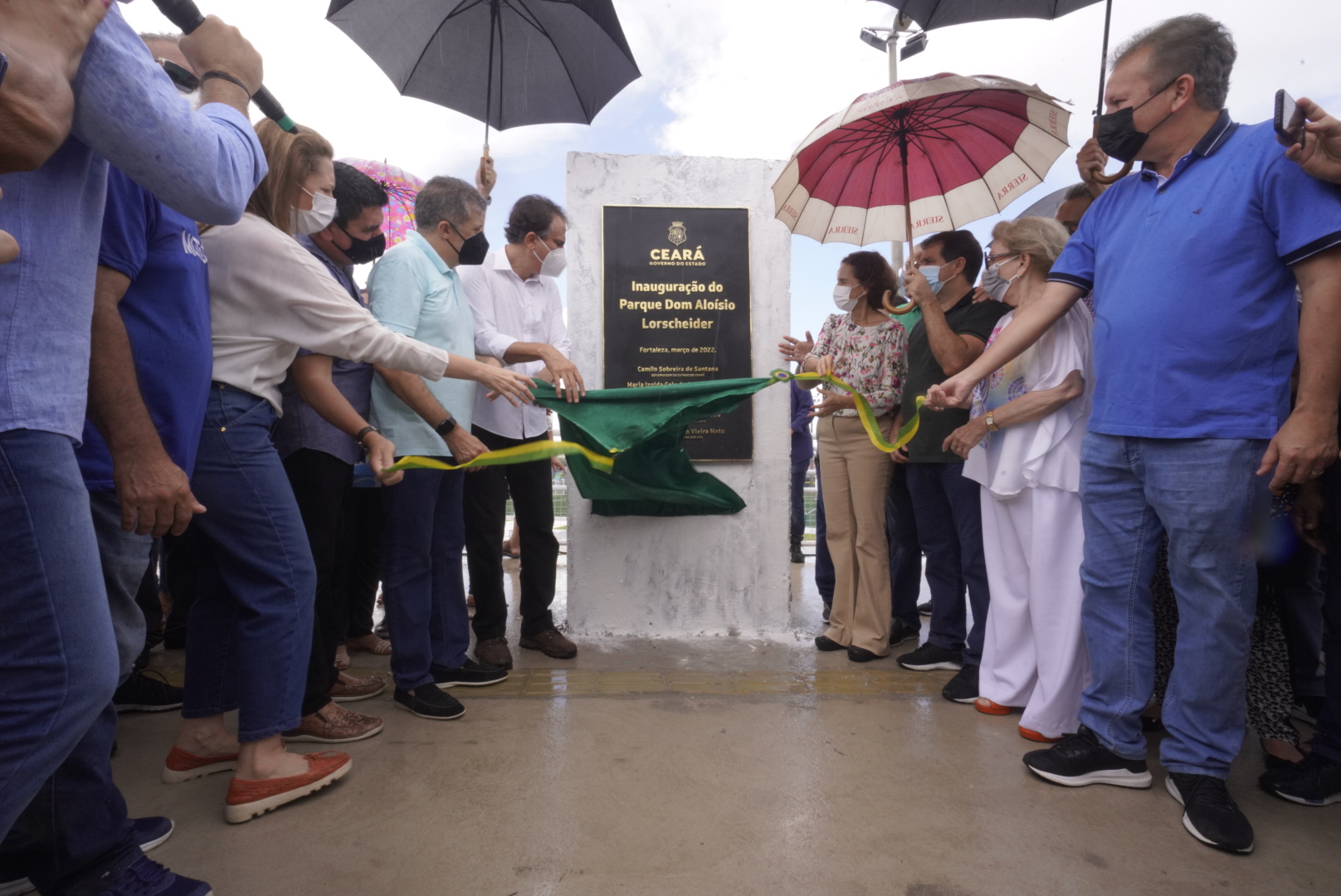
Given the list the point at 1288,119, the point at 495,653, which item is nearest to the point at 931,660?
the point at 495,653

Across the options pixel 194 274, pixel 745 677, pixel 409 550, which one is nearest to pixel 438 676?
pixel 409 550

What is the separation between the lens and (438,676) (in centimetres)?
338

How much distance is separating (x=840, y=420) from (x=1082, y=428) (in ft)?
4.30

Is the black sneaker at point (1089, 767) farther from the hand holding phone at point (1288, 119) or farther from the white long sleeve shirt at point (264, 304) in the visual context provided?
the white long sleeve shirt at point (264, 304)

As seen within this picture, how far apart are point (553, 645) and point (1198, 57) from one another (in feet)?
11.6

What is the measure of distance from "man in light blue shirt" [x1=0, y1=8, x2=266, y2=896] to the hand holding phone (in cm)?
251

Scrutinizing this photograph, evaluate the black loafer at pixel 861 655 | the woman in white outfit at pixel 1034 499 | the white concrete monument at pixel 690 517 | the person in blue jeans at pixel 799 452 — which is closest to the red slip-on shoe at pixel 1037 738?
the woman in white outfit at pixel 1034 499

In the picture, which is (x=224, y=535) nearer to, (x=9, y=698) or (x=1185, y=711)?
(x=9, y=698)

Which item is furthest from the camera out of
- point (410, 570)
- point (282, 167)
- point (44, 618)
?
point (410, 570)

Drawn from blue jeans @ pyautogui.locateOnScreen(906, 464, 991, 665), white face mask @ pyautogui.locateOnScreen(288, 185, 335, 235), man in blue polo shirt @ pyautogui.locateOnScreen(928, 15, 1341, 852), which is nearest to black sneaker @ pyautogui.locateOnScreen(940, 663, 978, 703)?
blue jeans @ pyautogui.locateOnScreen(906, 464, 991, 665)

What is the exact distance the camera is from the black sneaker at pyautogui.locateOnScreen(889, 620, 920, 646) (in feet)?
13.9

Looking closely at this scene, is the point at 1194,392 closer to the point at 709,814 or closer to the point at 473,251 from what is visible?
the point at 709,814

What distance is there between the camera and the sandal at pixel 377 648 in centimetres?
405

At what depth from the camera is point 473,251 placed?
342 centimetres
